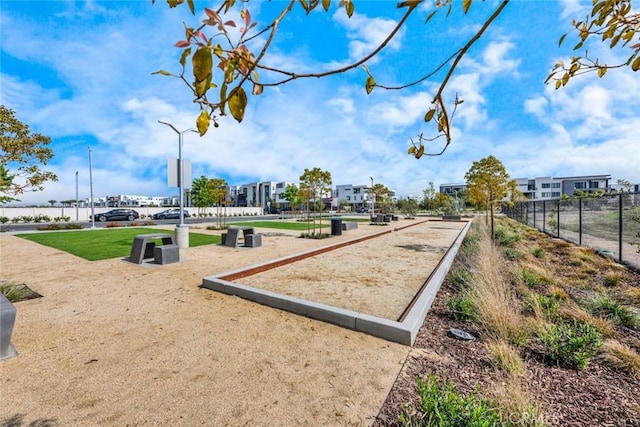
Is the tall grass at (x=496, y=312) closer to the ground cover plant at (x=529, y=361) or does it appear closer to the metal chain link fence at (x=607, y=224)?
the ground cover plant at (x=529, y=361)

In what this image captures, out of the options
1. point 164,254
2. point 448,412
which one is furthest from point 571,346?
point 164,254

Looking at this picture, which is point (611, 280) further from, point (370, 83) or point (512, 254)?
point (370, 83)

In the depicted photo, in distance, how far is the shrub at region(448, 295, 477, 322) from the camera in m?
4.15

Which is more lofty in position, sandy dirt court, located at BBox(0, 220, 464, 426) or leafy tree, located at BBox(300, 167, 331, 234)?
leafy tree, located at BBox(300, 167, 331, 234)

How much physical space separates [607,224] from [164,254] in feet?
55.7

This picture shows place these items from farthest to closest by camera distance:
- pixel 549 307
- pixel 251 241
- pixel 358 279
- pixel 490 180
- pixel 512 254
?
pixel 490 180 < pixel 251 241 < pixel 512 254 < pixel 358 279 < pixel 549 307

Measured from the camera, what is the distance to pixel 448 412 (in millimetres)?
2109

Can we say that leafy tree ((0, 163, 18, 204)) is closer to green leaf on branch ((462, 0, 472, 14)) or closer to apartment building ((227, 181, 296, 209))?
green leaf on branch ((462, 0, 472, 14))

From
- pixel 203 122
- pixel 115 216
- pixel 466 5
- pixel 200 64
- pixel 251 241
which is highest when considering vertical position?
pixel 466 5

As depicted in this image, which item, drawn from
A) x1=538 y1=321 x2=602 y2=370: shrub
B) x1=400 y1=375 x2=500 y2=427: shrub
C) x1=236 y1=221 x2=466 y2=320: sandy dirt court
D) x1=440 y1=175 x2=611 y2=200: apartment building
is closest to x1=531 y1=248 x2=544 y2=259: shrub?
x1=236 y1=221 x2=466 y2=320: sandy dirt court

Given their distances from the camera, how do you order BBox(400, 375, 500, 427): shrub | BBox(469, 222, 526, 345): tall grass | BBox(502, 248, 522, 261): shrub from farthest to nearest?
Answer: BBox(502, 248, 522, 261): shrub, BBox(469, 222, 526, 345): tall grass, BBox(400, 375, 500, 427): shrub

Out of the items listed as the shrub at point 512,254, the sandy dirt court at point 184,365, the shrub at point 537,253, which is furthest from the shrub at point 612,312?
the shrub at point 537,253

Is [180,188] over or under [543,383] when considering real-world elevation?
over

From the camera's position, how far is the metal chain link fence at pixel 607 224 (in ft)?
27.1
